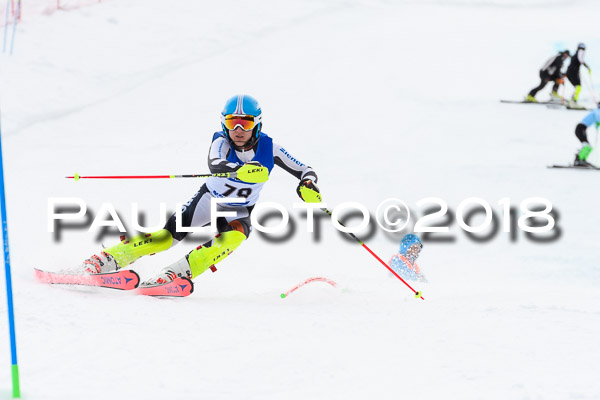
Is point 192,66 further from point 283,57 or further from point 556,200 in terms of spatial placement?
point 556,200

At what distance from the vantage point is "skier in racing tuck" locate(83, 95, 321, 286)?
191 inches

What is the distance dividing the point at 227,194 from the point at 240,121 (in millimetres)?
558

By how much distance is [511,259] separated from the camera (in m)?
8.26

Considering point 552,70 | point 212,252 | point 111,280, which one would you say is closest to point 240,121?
point 212,252

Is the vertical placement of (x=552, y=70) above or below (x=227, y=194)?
above

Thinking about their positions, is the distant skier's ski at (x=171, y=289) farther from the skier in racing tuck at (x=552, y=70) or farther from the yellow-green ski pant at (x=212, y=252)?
the skier in racing tuck at (x=552, y=70)

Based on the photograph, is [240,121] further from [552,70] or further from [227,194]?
[552,70]

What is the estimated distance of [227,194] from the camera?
5.12 metres

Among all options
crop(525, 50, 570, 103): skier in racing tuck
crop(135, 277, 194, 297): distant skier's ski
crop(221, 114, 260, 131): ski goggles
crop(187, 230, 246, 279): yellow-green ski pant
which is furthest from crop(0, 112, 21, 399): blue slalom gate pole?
crop(525, 50, 570, 103): skier in racing tuck

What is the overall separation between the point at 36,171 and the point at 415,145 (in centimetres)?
615

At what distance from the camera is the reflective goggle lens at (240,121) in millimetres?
4875

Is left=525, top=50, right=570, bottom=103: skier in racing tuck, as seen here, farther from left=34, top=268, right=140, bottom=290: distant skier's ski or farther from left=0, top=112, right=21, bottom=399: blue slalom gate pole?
left=0, top=112, right=21, bottom=399: blue slalom gate pole

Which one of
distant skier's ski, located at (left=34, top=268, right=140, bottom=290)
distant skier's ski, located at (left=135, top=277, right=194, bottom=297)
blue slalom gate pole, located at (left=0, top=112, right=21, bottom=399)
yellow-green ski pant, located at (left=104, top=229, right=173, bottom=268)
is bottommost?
distant skier's ski, located at (left=135, top=277, right=194, bottom=297)

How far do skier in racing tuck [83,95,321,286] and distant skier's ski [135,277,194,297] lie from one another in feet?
0.16
